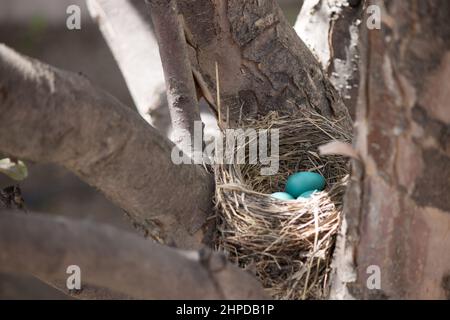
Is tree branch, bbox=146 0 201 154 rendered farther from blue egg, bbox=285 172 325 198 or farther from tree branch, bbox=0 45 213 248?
blue egg, bbox=285 172 325 198

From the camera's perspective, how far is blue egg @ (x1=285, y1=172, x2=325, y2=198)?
6.45 feet

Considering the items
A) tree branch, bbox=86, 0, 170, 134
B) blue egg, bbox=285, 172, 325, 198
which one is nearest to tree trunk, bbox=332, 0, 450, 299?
blue egg, bbox=285, 172, 325, 198

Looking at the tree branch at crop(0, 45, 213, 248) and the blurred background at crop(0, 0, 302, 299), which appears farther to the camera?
the blurred background at crop(0, 0, 302, 299)

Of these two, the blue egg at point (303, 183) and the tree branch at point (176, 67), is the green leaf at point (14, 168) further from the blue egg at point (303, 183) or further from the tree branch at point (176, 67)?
the blue egg at point (303, 183)

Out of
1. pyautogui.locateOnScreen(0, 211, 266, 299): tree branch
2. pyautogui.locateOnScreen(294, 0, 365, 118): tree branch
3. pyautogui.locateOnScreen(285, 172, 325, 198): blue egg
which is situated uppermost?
pyautogui.locateOnScreen(294, 0, 365, 118): tree branch

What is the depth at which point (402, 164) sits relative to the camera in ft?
4.10

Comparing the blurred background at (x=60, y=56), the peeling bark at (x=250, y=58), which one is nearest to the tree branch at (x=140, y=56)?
the peeling bark at (x=250, y=58)

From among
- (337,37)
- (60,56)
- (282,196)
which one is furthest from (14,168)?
(60,56)

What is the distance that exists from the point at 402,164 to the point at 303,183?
2.42ft

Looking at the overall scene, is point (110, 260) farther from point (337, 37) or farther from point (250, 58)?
point (337, 37)

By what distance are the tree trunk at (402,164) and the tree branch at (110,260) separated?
0.27 m

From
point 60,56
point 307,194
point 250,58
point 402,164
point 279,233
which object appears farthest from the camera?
point 60,56

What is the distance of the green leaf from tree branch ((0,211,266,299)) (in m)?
0.28


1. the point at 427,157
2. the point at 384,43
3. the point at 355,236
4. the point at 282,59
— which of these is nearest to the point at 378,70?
the point at 384,43
